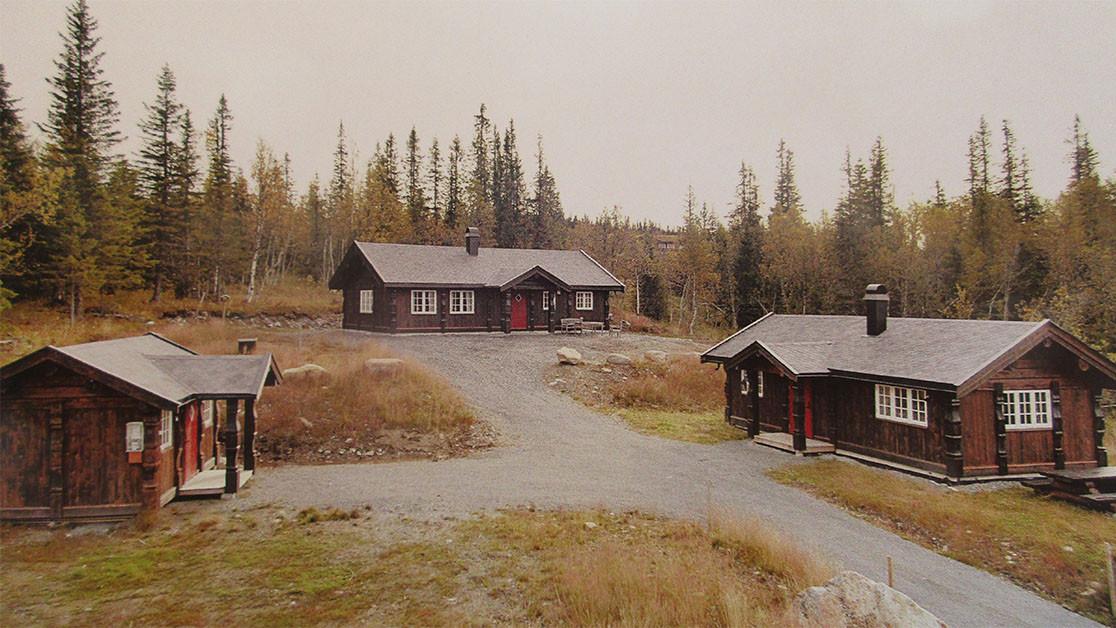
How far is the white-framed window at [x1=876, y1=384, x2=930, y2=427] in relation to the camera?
49.9 ft

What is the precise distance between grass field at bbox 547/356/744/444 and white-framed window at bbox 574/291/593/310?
11.5 m

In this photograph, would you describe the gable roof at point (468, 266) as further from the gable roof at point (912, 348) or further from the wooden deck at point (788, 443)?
the wooden deck at point (788, 443)

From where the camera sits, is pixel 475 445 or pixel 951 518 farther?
pixel 475 445

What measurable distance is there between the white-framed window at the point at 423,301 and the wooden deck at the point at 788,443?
2196cm

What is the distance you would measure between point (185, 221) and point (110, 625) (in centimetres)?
3700

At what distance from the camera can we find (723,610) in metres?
7.79

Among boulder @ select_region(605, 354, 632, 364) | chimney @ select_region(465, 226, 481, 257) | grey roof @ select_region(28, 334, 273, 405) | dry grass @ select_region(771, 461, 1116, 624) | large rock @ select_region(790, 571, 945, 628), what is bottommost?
dry grass @ select_region(771, 461, 1116, 624)

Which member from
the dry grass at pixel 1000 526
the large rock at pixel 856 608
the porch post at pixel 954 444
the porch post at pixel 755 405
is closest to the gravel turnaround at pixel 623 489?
the dry grass at pixel 1000 526

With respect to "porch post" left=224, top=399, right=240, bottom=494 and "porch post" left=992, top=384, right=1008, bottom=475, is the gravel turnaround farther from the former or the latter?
"porch post" left=992, top=384, right=1008, bottom=475

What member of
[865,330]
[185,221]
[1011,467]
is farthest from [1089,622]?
[185,221]

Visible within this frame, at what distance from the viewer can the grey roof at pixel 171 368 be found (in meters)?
11.4

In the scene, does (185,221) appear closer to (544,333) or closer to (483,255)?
(483,255)

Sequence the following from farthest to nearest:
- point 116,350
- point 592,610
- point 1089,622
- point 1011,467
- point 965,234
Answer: point 965,234, point 1011,467, point 116,350, point 1089,622, point 592,610

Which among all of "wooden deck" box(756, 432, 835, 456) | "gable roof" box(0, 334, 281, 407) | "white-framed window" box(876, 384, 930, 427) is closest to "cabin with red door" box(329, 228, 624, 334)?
"gable roof" box(0, 334, 281, 407)
